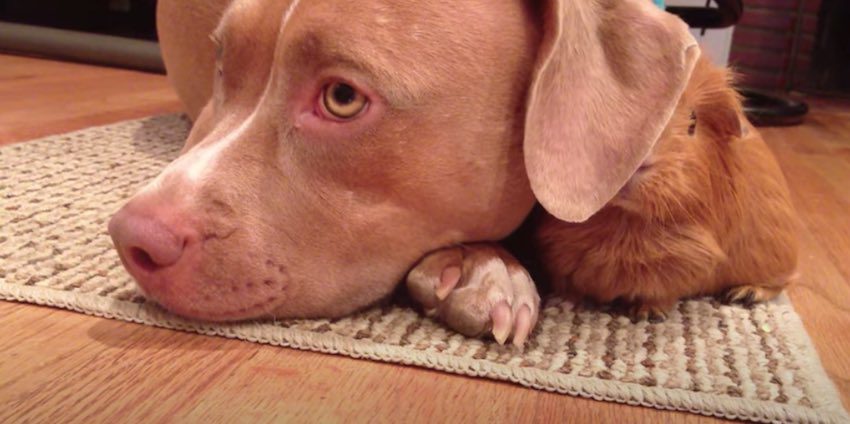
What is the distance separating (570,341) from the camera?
1.11 meters

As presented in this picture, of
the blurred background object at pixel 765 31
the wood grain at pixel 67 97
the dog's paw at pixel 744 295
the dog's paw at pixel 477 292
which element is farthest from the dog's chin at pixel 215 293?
the blurred background object at pixel 765 31

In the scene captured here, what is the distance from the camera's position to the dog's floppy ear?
106cm

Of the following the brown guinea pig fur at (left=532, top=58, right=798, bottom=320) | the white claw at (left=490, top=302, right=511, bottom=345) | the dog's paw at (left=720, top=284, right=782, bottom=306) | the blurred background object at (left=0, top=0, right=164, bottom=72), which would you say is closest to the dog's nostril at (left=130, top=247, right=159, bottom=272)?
the white claw at (left=490, top=302, right=511, bottom=345)

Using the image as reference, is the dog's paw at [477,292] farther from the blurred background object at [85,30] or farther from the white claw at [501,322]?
the blurred background object at [85,30]

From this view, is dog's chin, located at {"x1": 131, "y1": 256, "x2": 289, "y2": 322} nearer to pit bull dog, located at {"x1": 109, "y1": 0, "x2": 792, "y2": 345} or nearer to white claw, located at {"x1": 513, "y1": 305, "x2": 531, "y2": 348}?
pit bull dog, located at {"x1": 109, "y1": 0, "x2": 792, "y2": 345}

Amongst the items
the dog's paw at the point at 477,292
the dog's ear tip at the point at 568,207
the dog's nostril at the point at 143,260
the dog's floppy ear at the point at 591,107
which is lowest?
the dog's paw at the point at 477,292

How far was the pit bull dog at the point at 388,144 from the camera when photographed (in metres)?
1.04

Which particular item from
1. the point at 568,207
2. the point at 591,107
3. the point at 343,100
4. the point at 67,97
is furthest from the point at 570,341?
the point at 67,97

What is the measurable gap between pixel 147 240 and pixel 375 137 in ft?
1.03

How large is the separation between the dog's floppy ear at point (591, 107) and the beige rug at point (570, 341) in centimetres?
20

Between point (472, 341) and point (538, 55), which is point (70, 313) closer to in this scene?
point (472, 341)

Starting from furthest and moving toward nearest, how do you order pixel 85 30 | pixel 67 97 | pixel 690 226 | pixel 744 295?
1. pixel 85 30
2. pixel 67 97
3. pixel 744 295
4. pixel 690 226

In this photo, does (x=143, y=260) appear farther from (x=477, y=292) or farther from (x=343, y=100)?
(x=477, y=292)

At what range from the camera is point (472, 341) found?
42.6 inches
